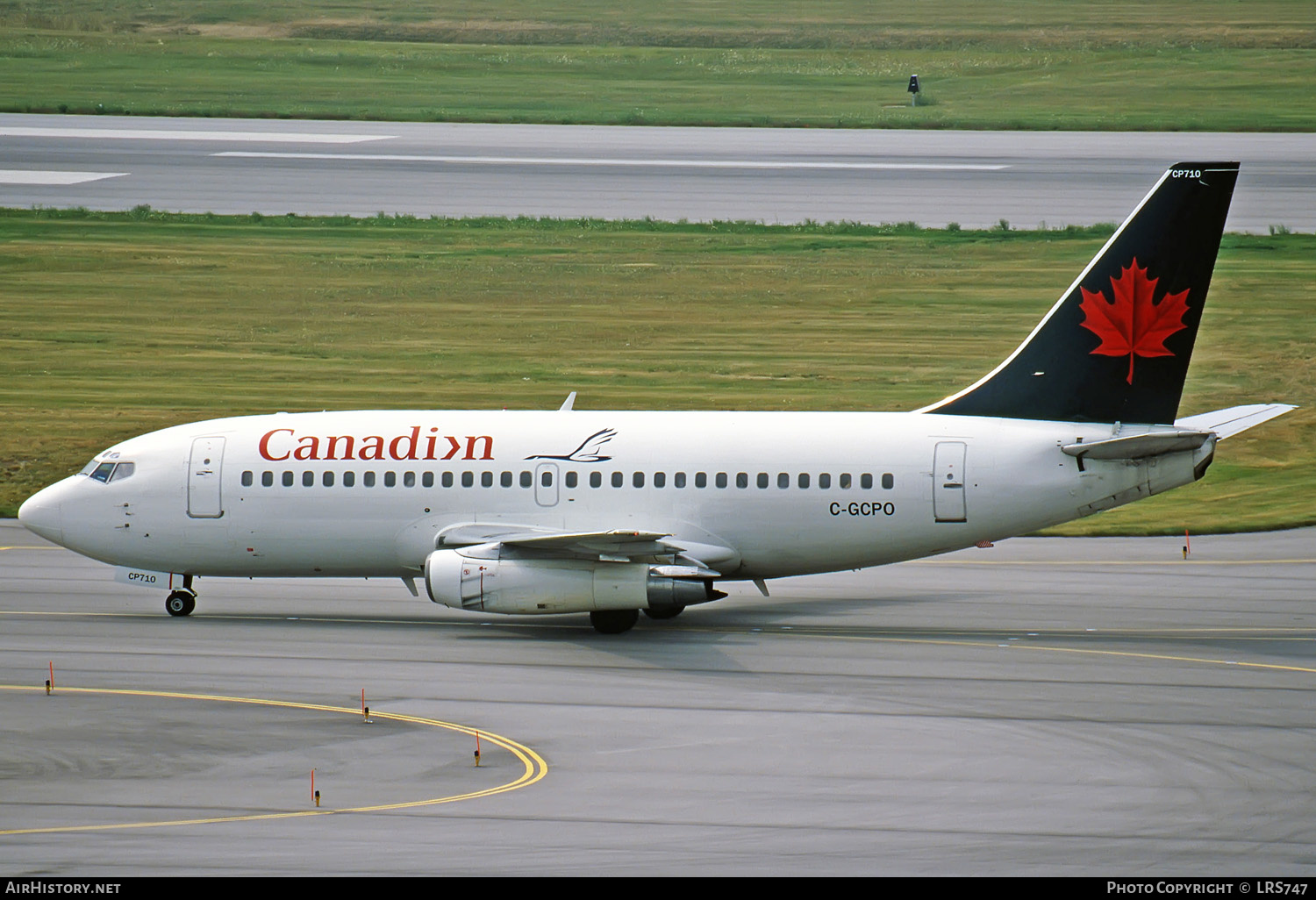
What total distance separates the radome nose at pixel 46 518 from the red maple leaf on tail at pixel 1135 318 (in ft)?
69.3

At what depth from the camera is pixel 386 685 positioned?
3053cm

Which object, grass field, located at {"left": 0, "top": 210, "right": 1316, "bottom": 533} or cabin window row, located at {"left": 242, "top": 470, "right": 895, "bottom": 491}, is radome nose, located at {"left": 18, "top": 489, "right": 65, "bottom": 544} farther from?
grass field, located at {"left": 0, "top": 210, "right": 1316, "bottom": 533}

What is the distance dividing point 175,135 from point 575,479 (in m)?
68.9

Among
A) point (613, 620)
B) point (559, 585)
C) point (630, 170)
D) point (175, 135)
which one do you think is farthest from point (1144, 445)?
point (175, 135)

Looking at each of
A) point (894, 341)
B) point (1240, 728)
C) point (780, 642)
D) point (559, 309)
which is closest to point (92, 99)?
point (559, 309)

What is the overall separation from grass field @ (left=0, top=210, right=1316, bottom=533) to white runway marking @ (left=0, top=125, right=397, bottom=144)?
60.0 feet

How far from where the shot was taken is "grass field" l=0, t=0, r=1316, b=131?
107 metres

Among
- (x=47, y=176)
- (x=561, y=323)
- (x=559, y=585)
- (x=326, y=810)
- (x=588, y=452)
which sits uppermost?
(x=47, y=176)

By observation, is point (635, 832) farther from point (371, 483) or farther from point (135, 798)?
point (371, 483)

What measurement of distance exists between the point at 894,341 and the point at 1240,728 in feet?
122

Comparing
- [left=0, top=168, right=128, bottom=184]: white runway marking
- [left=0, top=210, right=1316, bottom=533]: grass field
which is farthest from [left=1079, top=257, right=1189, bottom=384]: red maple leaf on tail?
[left=0, top=168, right=128, bottom=184]: white runway marking

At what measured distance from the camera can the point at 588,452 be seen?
35.6m

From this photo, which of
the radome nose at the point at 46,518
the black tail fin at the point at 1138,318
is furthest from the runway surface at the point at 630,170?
the radome nose at the point at 46,518

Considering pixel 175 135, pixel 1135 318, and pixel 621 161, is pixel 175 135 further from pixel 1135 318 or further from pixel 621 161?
pixel 1135 318
